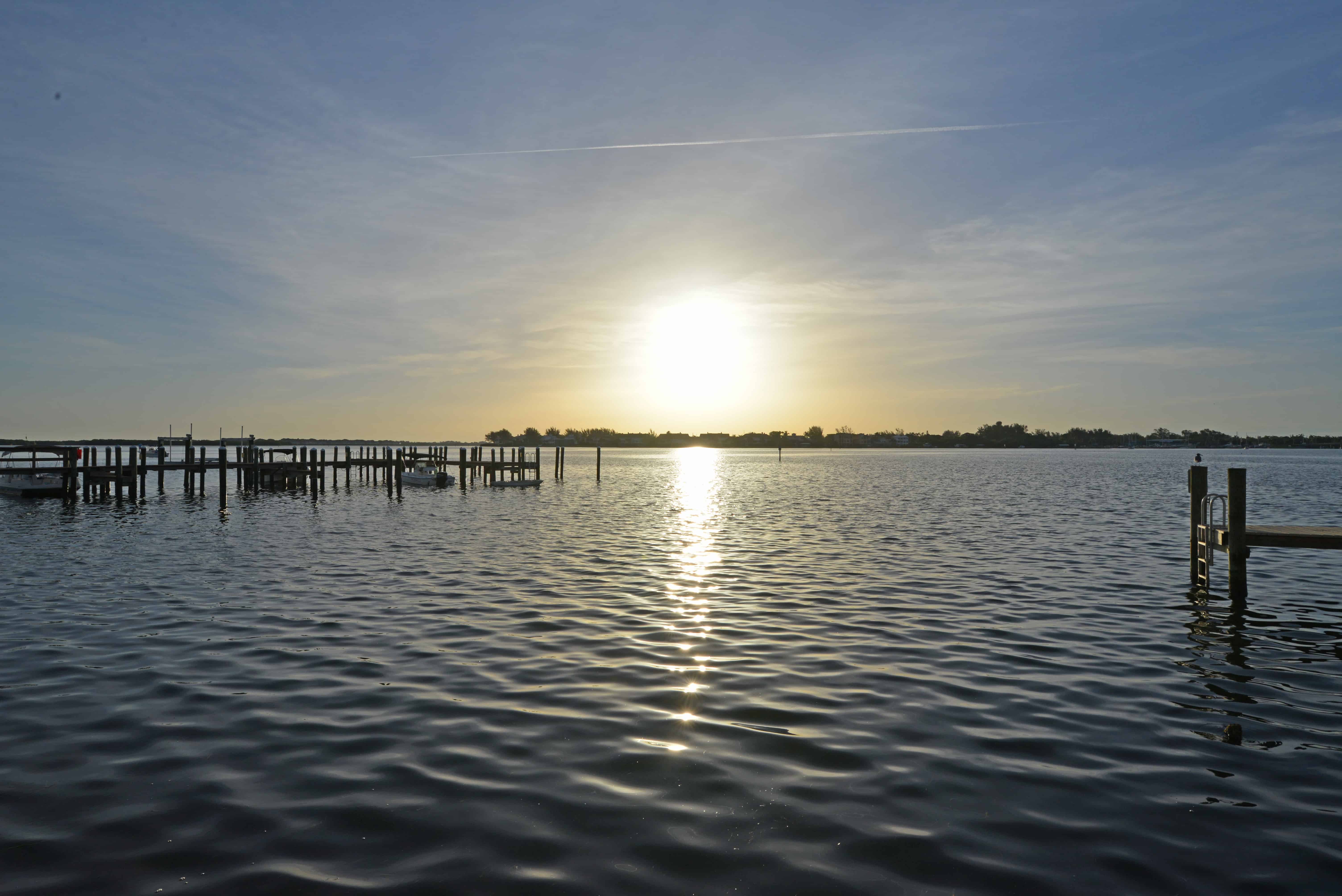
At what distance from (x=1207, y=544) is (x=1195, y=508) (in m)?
2.16

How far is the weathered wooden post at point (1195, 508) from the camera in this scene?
18.9m

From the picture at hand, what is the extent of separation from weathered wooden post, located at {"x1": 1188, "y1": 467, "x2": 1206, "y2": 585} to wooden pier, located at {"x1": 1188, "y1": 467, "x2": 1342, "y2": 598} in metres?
0.04

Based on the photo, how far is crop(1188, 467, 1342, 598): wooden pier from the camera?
1678 cm

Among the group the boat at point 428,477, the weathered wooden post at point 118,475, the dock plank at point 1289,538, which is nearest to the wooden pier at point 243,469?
the weathered wooden post at point 118,475

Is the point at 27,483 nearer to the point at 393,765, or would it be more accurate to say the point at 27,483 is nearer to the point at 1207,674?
the point at 393,765

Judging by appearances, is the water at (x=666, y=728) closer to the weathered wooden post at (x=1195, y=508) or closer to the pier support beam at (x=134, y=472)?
the weathered wooden post at (x=1195, y=508)

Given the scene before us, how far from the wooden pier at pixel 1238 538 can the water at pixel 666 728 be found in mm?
677

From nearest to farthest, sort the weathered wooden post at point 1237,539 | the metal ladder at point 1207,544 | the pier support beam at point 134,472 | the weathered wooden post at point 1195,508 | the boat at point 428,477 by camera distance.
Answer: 1. the weathered wooden post at point 1237,539
2. the metal ladder at point 1207,544
3. the weathered wooden post at point 1195,508
4. the pier support beam at point 134,472
5. the boat at point 428,477

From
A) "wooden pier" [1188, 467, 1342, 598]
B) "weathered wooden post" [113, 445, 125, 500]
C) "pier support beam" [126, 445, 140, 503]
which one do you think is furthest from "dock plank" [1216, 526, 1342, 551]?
"weathered wooden post" [113, 445, 125, 500]

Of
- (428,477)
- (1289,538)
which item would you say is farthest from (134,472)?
(1289,538)

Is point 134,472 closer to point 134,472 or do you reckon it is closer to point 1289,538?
A: point 134,472

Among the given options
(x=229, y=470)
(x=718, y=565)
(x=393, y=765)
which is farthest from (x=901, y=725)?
(x=229, y=470)

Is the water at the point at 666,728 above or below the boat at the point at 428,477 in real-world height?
below

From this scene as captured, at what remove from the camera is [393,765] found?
771cm
